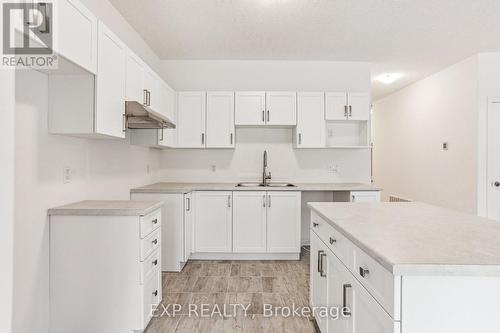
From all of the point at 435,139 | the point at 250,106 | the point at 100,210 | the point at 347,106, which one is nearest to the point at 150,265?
the point at 100,210

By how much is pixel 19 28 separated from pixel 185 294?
2.36 metres

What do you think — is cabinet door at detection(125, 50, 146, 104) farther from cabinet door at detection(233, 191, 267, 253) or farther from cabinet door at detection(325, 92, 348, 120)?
cabinet door at detection(325, 92, 348, 120)

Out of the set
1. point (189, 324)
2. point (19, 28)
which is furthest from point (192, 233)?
point (19, 28)

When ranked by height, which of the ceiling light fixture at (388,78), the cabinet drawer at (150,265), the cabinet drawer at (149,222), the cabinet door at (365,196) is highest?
the ceiling light fixture at (388,78)

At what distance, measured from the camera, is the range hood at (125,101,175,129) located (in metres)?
2.43

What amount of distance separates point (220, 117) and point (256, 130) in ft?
1.98

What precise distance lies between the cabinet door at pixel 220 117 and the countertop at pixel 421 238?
86.9 inches

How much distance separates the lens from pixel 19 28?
4.30 feet

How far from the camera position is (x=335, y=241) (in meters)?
1.63

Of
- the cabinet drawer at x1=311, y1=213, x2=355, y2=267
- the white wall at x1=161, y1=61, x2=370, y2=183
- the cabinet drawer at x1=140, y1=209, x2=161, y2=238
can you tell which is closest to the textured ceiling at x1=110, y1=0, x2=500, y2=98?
the white wall at x1=161, y1=61, x2=370, y2=183

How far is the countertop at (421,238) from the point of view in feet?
3.14

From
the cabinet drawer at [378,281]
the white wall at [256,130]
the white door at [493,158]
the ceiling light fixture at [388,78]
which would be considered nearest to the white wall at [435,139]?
the white door at [493,158]

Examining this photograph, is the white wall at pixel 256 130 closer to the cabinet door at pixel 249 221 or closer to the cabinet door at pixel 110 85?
the cabinet door at pixel 249 221

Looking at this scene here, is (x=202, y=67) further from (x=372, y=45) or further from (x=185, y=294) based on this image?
(x=185, y=294)
